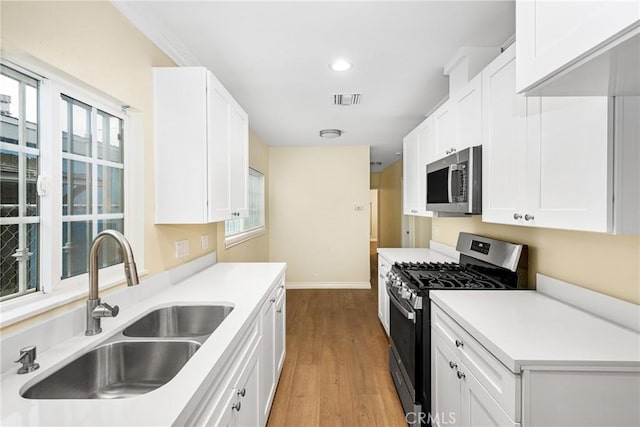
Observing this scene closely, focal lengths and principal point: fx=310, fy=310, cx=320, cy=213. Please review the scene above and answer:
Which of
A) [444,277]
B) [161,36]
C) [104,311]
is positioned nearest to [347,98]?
[161,36]

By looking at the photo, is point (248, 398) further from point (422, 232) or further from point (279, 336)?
point (422, 232)

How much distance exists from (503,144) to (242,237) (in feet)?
9.69

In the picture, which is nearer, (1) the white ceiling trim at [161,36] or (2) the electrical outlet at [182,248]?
(1) the white ceiling trim at [161,36]

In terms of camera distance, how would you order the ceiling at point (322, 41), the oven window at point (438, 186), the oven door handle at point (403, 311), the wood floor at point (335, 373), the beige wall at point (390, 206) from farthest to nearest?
the beige wall at point (390, 206)
the oven window at point (438, 186)
the wood floor at point (335, 373)
the oven door handle at point (403, 311)
the ceiling at point (322, 41)

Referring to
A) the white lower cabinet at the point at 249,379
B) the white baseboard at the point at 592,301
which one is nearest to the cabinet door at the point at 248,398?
the white lower cabinet at the point at 249,379

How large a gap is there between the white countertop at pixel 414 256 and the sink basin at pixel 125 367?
2123 millimetres

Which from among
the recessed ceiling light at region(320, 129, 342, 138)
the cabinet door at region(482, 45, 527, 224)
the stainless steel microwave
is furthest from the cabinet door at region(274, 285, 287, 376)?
the recessed ceiling light at region(320, 129, 342, 138)

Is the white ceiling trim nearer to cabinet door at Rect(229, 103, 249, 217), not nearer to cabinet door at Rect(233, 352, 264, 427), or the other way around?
cabinet door at Rect(229, 103, 249, 217)

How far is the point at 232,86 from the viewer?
274 cm

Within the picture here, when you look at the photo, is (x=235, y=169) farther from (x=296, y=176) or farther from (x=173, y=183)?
(x=296, y=176)

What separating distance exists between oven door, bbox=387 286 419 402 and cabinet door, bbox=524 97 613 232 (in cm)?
91

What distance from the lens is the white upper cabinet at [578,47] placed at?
0.66 meters

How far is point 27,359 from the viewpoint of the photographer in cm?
95

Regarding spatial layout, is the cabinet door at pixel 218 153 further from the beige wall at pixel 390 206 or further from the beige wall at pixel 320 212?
the beige wall at pixel 390 206
